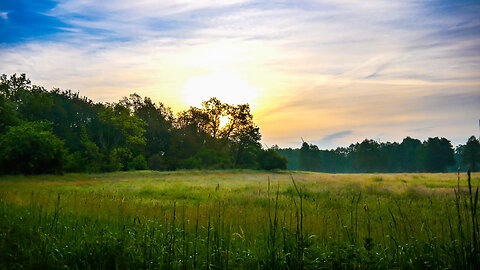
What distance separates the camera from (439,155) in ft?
280

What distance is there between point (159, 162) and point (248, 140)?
19.2 m

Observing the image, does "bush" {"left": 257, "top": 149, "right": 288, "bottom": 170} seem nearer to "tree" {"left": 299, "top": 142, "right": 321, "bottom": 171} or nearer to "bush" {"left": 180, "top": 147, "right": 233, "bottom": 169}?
"bush" {"left": 180, "top": 147, "right": 233, "bottom": 169}

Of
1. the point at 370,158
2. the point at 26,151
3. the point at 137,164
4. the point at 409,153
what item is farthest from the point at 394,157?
the point at 26,151

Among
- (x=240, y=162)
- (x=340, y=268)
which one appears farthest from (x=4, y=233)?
(x=240, y=162)

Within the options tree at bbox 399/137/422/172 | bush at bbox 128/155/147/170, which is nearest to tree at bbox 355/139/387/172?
tree at bbox 399/137/422/172

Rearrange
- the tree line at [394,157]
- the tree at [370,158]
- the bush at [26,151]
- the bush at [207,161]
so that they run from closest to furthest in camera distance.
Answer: the bush at [26,151] → the bush at [207,161] → the tree line at [394,157] → the tree at [370,158]

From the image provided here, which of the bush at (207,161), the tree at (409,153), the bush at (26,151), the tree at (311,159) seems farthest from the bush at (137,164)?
the tree at (409,153)

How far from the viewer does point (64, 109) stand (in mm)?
48438

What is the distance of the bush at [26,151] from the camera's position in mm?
28422

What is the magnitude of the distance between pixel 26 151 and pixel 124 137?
23424mm

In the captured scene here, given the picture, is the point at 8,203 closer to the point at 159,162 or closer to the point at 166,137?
the point at 159,162

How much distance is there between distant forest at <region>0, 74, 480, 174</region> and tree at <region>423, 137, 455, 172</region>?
242mm

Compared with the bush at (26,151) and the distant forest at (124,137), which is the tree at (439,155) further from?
the bush at (26,151)

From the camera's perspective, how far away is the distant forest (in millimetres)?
30219
